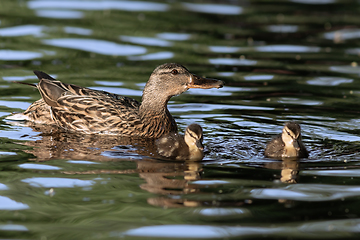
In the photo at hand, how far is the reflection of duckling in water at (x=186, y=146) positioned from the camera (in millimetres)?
6816

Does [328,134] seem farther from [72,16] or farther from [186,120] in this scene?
[72,16]

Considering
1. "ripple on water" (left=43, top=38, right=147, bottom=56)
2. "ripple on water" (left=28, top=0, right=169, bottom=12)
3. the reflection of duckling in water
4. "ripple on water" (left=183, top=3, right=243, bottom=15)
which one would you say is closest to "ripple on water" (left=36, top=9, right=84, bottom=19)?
"ripple on water" (left=28, top=0, right=169, bottom=12)

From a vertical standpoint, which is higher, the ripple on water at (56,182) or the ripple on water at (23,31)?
the ripple on water at (23,31)

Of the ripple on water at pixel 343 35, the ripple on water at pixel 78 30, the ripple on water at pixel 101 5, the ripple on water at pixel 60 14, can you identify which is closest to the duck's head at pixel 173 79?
the ripple on water at pixel 78 30

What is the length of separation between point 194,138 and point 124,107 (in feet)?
5.42

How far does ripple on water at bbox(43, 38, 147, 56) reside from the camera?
1293 cm

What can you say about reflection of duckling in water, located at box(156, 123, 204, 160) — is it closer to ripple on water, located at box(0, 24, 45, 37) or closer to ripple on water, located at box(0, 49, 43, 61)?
ripple on water, located at box(0, 49, 43, 61)

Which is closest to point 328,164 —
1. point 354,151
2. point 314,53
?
point 354,151

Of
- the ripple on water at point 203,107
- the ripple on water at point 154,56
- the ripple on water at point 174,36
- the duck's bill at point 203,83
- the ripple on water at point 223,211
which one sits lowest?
the ripple on water at point 223,211

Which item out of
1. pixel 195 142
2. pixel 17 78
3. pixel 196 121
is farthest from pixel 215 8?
pixel 195 142

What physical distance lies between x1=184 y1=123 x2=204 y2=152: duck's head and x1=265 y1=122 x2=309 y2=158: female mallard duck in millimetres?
806

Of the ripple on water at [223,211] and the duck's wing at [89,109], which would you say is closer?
the ripple on water at [223,211]

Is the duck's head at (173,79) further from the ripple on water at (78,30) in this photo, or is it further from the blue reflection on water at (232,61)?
the ripple on water at (78,30)

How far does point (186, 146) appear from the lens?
22.9 feet
